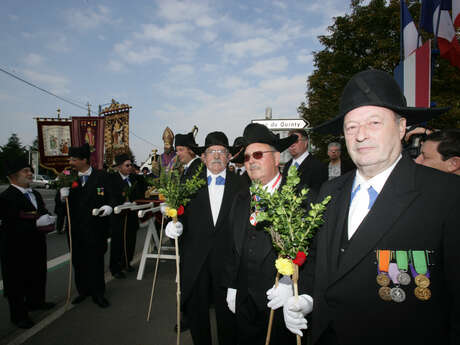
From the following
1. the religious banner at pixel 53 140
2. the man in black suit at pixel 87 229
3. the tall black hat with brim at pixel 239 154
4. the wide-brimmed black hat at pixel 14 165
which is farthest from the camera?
the religious banner at pixel 53 140

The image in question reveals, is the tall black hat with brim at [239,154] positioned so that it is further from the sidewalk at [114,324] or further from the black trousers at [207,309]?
the sidewalk at [114,324]

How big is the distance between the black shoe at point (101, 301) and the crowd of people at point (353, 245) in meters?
0.95

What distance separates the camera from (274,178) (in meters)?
2.63

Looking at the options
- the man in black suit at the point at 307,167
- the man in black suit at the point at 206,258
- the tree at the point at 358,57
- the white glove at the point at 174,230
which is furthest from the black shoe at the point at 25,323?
the tree at the point at 358,57

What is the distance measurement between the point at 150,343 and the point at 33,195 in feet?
9.86

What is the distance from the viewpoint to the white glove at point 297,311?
173 cm

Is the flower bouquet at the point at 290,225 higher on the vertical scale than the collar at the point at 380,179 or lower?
lower

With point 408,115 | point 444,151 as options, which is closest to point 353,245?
point 408,115

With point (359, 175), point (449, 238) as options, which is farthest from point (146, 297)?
point (449, 238)

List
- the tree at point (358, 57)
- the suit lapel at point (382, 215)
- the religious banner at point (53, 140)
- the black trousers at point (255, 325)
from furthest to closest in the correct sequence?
the tree at point (358, 57) → the religious banner at point (53, 140) → the black trousers at point (255, 325) → the suit lapel at point (382, 215)

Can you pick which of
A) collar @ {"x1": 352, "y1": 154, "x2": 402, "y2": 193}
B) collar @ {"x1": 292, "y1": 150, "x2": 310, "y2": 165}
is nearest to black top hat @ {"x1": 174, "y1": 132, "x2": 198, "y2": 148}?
collar @ {"x1": 292, "y1": 150, "x2": 310, "y2": 165}

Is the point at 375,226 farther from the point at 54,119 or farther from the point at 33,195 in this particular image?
the point at 54,119

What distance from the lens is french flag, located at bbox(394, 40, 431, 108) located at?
356 cm

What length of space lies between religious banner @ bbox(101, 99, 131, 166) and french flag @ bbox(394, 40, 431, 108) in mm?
9205
